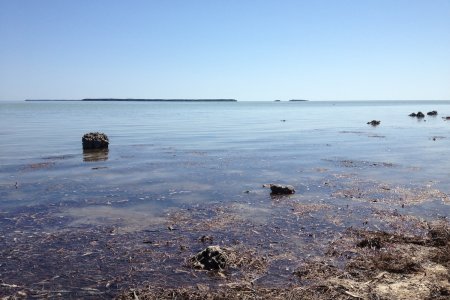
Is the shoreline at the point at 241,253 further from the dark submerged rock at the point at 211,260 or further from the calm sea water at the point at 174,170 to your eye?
the calm sea water at the point at 174,170

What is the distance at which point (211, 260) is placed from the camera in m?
9.05

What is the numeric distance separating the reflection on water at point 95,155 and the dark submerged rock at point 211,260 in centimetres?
1823

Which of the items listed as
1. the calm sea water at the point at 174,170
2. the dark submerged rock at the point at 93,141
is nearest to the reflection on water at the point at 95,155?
the calm sea water at the point at 174,170

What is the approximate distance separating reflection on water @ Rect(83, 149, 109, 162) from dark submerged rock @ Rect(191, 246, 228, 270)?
1823cm

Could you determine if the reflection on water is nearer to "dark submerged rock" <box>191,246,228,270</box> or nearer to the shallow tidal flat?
the shallow tidal flat

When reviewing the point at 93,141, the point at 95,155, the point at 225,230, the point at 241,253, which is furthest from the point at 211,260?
the point at 93,141

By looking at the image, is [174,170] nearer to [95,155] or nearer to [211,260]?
[95,155]

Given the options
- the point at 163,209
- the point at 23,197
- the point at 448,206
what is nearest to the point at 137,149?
the point at 23,197

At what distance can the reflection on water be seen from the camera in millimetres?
25922

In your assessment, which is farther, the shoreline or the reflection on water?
the reflection on water

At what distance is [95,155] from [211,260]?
2092 centimetres

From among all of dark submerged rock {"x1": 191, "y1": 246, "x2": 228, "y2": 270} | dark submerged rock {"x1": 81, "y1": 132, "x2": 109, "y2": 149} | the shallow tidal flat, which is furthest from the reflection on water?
dark submerged rock {"x1": 191, "y1": 246, "x2": 228, "y2": 270}

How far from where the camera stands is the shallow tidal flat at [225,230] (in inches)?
323

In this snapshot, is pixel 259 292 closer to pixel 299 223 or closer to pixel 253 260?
pixel 253 260
